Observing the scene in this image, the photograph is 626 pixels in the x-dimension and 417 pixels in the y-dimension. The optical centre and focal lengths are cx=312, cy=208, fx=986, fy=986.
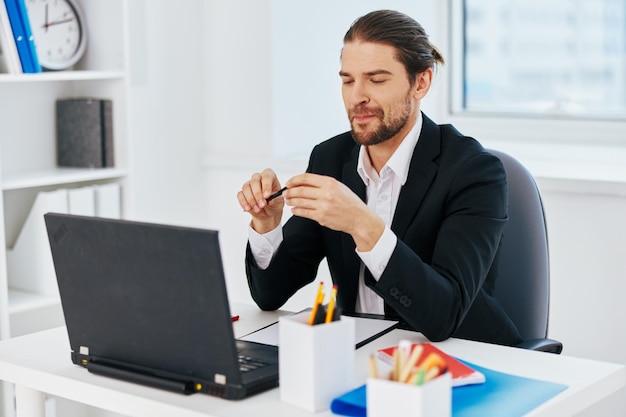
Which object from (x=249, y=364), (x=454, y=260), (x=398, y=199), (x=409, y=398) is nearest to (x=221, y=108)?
(x=398, y=199)

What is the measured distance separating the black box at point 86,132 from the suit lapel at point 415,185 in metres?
1.33

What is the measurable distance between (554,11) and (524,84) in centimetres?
27

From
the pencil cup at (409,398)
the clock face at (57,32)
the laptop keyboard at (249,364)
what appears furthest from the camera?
the clock face at (57,32)

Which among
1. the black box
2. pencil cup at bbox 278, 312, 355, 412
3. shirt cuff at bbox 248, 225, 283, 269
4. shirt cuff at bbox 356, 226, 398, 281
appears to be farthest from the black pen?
the black box

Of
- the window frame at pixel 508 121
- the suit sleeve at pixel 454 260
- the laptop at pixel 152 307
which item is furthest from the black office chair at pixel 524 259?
the window frame at pixel 508 121

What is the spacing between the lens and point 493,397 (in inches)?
55.5

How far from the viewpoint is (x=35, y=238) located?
9.45 ft

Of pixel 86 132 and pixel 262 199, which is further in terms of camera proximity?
pixel 86 132

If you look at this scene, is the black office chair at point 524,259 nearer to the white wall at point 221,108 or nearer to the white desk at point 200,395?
the white desk at point 200,395

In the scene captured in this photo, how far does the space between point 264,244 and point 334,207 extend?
1.09ft

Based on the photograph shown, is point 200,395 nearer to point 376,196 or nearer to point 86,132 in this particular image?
point 376,196

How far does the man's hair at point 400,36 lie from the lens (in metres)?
2.03

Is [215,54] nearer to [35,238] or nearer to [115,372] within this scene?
[35,238]

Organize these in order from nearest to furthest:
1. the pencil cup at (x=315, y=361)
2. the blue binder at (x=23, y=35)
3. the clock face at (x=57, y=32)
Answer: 1. the pencil cup at (x=315, y=361)
2. the blue binder at (x=23, y=35)
3. the clock face at (x=57, y=32)
